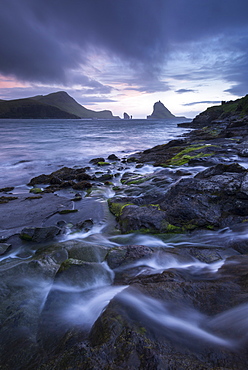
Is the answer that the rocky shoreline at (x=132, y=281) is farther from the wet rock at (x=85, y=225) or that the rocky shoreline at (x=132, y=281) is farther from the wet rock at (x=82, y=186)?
the wet rock at (x=82, y=186)

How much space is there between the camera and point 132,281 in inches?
139

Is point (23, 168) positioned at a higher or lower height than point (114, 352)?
lower

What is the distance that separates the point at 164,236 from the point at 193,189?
2.00 meters

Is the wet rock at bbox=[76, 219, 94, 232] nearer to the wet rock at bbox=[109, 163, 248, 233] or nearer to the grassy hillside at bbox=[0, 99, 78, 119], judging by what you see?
the wet rock at bbox=[109, 163, 248, 233]

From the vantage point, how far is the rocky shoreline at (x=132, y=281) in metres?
1.95

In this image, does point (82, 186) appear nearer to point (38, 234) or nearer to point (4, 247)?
point (38, 234)

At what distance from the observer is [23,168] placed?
51.4 feet

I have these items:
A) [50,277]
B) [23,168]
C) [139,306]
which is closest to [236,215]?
[139,306]

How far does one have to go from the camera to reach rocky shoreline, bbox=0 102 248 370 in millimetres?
1954

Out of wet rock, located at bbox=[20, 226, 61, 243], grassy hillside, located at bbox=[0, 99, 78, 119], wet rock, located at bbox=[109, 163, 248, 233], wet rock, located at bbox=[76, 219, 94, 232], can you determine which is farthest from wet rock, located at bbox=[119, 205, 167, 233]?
grassy hillside, located at bbox=[0, 99, 78, 119]

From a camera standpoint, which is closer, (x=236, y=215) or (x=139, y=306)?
(x=139, y=306)

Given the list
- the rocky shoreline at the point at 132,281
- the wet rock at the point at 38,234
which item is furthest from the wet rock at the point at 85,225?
the wet rock at the point at 38,234

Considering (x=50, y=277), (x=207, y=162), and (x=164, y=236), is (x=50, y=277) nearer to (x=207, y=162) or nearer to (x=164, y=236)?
(x=164, y=236)

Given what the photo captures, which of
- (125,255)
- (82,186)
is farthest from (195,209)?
(82,186)
